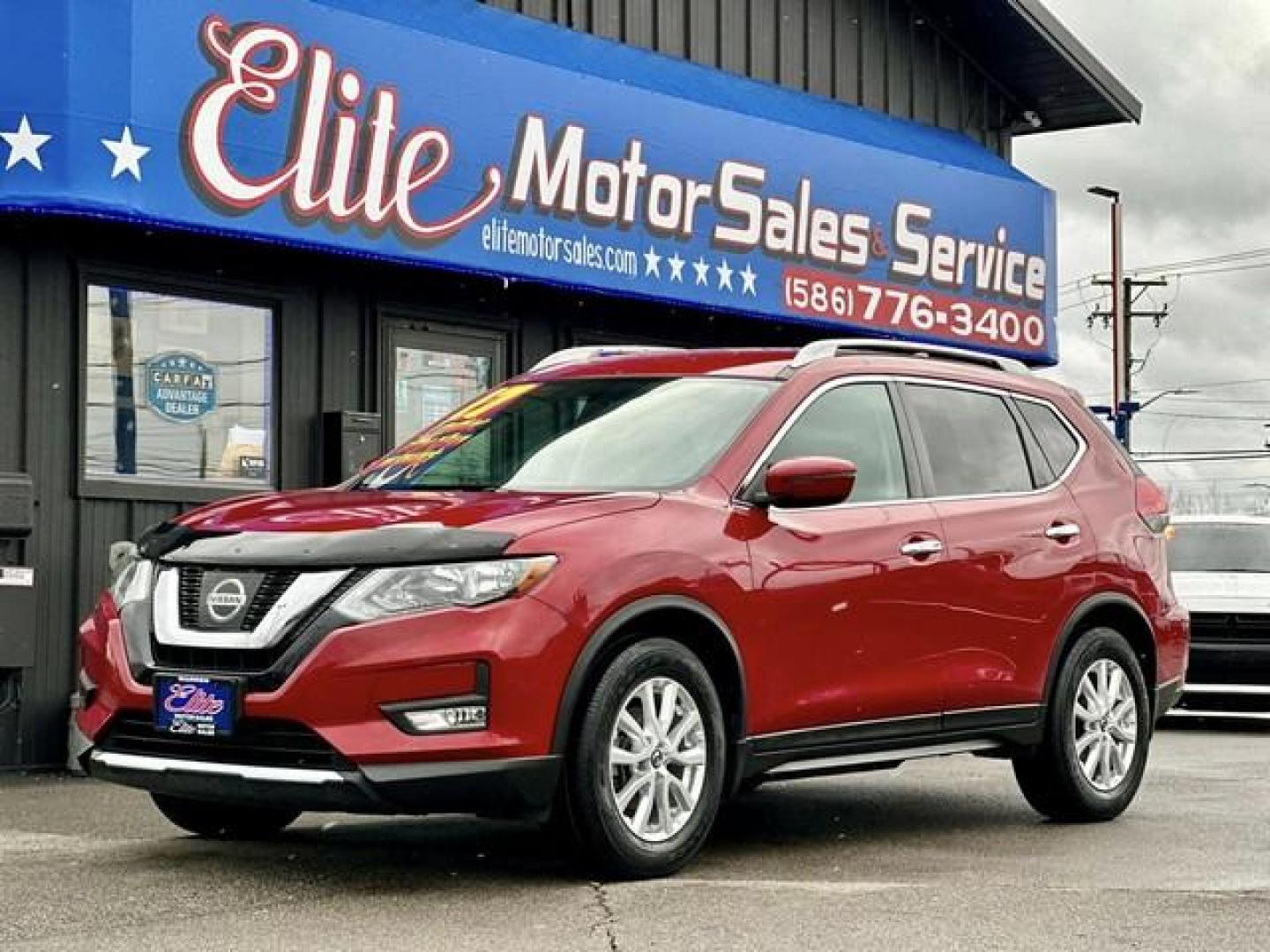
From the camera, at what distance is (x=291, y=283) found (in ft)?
41.9

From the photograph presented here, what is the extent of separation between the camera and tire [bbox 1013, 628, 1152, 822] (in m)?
8.80

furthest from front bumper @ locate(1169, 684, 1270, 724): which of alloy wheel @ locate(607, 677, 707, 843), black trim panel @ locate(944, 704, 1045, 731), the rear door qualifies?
alloy wheel @ locate(607, 677, 707, 843)

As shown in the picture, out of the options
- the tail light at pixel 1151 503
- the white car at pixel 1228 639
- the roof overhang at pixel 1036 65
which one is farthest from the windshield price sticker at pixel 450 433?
the roof overhang at pixel 1036 65

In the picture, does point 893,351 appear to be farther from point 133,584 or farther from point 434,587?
point 133,584

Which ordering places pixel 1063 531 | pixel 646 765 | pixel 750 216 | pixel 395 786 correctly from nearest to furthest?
pixel 395 786
pixel 646 765
pixel 1063 531
pixel 750 216

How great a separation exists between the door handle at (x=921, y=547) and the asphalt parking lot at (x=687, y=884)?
1.12m

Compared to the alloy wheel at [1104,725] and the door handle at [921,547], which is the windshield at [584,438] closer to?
the door handle at [921,547]

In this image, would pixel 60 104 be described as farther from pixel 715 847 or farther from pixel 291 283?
pixel 715 847

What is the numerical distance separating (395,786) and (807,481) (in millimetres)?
1864

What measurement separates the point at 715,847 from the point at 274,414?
5698 millimetres

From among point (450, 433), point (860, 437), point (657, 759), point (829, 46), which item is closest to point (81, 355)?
point (450, 433)

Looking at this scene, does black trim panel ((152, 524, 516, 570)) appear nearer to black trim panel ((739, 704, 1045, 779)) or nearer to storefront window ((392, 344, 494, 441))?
black trim panel ((739, 704, 1045, 779))

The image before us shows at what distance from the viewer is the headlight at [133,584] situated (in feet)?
23.2

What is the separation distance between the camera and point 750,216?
50.3ft
